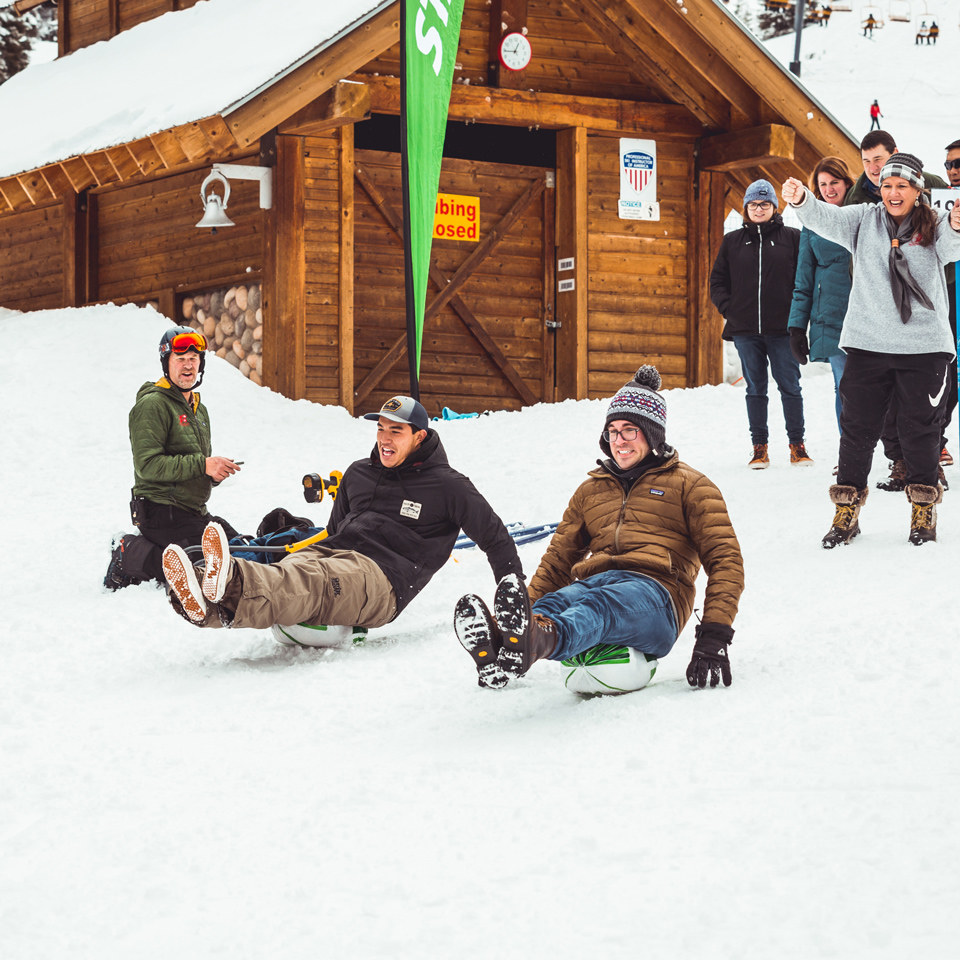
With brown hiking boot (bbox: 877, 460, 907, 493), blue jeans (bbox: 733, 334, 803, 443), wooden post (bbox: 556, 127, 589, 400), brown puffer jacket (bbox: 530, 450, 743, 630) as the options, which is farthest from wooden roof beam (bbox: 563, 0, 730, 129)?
brown puffer jacket (bbox: 530, 450, 743, 630)

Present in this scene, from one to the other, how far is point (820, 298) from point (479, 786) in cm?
505

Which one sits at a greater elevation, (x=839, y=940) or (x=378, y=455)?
(x=378, y=455)

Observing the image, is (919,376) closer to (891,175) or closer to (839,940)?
(891,175)

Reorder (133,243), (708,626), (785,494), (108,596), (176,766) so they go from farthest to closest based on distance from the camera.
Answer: (133,243) < (785,494) < (108,596) < (708,626) < (176,766)

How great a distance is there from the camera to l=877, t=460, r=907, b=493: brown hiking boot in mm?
7342

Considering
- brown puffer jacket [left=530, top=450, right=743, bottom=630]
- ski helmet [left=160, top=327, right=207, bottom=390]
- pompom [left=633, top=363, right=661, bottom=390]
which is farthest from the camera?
ski helmet [left=160, top=327, right=207, bottom=390]

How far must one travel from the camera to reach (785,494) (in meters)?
7.77

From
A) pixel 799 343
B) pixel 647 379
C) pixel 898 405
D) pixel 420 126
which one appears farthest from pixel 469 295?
pixel 647 379

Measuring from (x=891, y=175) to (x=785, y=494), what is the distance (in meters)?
2.41

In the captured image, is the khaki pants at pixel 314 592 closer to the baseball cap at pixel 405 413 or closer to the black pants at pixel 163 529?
the baseball cap at pixel 405 413

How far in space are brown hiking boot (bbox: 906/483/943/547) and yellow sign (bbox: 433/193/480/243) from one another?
7.98 metres

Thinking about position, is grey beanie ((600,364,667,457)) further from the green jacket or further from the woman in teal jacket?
the woman in teal jacket

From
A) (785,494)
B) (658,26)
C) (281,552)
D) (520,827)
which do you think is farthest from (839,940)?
(658,26)

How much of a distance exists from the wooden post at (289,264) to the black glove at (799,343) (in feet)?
17.8
